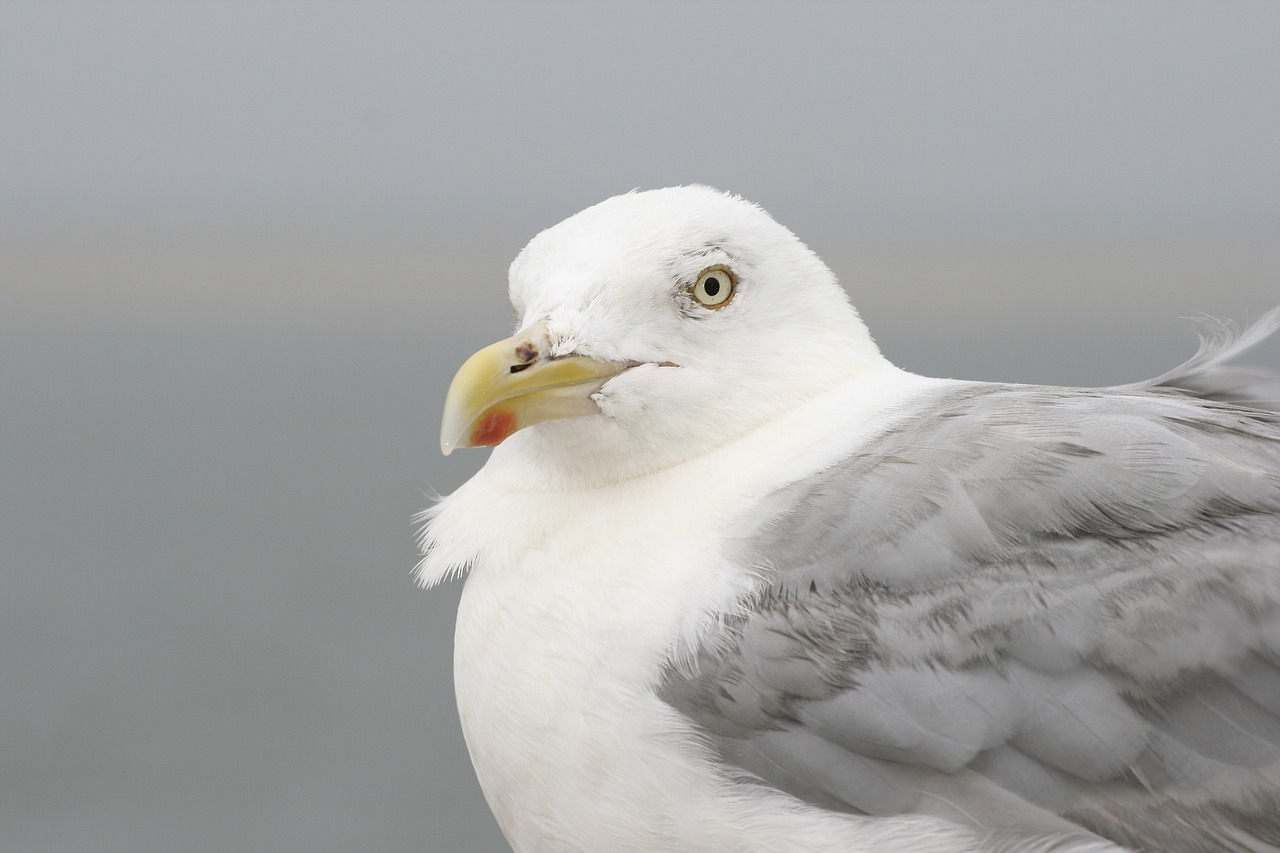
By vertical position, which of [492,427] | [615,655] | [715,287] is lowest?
[615,655]

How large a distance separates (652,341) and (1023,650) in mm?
657

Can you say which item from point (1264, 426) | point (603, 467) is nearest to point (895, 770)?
point (603, 467)

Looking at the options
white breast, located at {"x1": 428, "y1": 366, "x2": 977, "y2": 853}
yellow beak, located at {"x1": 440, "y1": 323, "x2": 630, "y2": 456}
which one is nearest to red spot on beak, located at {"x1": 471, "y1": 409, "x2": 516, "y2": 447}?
yellow beak, located at {"x1": 440, "y1": 323, "x2": 630, "y2": 456}

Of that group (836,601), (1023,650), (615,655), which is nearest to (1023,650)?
(1023,650)

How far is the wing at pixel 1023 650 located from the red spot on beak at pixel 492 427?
1.15ft

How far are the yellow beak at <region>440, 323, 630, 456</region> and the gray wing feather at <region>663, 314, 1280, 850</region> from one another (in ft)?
1.06

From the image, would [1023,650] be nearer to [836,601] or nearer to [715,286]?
[836,601]

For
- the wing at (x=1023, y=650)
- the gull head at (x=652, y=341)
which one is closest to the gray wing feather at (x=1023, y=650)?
the wing at (x=1023, y=650)

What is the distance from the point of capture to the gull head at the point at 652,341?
176 centimetres

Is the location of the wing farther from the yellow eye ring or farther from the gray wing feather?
the yellow eye ring

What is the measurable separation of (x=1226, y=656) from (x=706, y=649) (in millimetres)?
639

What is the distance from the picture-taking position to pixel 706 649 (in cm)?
165

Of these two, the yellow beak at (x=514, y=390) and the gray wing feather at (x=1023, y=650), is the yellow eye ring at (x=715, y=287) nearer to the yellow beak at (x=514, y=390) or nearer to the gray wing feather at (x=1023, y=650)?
the yellow beak at (x=514, y=390)

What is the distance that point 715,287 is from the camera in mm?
1940
